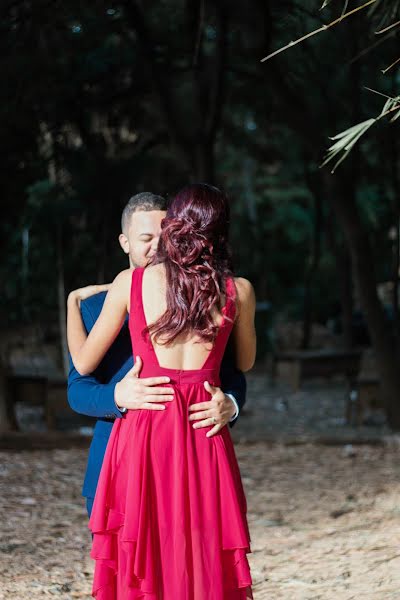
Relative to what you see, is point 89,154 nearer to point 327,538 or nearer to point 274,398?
point 274,398

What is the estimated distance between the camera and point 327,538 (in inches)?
225

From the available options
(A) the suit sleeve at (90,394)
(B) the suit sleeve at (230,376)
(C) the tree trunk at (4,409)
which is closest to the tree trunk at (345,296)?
(C) the tree trunk at (4,409)

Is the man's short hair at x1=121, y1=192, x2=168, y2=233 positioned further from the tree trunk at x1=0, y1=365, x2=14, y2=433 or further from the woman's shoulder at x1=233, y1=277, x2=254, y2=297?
the tree trunk at x1=0, y1=365, x2=14, y2=433

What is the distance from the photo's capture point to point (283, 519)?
20.8ft

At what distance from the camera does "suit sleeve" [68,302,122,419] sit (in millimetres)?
2971

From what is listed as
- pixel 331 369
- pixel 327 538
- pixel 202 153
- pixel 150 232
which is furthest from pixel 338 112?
pixel 150 232

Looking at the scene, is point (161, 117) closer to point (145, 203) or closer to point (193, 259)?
point (145, 203)

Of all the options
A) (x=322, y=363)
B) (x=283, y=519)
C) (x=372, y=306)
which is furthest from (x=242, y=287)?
(x=322, y=363)

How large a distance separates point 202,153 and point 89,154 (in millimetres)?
2965

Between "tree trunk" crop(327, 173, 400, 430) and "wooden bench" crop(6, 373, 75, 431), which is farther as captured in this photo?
"wooden bench" crop(6, 373, 75, 431)

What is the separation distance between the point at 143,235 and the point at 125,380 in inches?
18.8

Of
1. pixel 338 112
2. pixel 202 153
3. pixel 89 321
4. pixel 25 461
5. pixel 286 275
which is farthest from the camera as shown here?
pixel 286 275

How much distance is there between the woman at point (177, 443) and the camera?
9.18 feet

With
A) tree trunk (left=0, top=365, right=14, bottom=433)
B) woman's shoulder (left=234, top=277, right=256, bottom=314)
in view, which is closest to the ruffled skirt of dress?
woman's shoulder (left=234, top=277, right=256, bottom=314)
